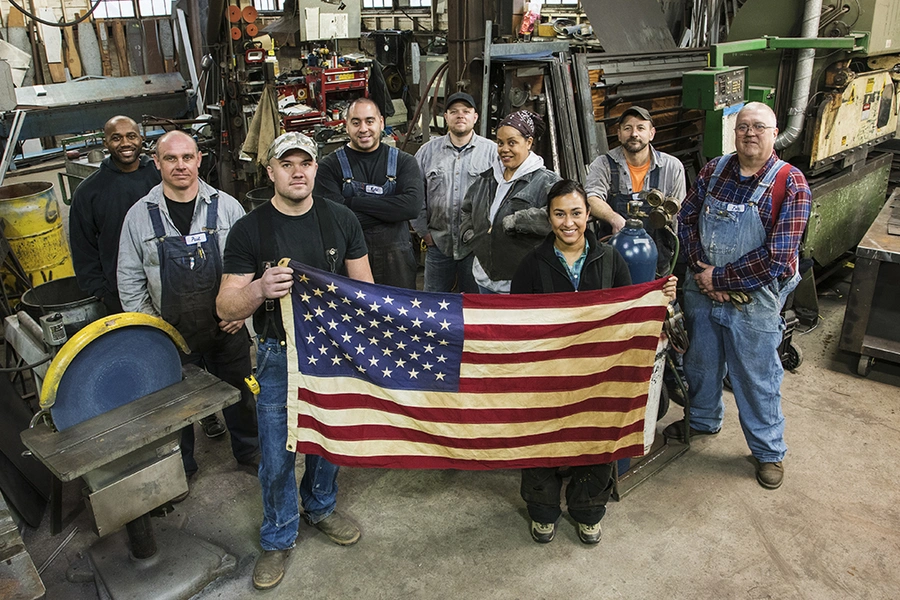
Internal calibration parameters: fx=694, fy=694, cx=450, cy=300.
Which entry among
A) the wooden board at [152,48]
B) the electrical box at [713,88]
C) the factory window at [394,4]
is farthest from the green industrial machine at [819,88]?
the wooden board at [152,48]

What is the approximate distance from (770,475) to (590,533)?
1.02 meters

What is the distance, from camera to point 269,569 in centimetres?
280

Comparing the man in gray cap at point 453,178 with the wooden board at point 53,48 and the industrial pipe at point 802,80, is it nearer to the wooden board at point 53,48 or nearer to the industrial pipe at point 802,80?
the industrial pipe at point 802,80

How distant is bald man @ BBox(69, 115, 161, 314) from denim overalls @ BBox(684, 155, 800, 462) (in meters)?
2.79

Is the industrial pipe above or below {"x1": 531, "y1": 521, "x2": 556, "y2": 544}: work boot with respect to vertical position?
above

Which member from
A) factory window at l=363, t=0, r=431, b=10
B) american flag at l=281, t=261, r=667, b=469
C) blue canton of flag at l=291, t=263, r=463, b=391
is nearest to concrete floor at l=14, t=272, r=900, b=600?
american flag at l=281, t=261, r=667, b=469

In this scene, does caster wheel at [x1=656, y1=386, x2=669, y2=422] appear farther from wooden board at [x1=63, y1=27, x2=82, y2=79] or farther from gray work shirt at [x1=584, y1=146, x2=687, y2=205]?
wooden board at [x1=63, y1=27, x2=82, y2=79]

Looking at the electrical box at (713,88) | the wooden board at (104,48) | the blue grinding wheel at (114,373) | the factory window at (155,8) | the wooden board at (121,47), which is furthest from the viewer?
the factory window at (155,8)

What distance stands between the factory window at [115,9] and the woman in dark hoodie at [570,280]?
12816mm

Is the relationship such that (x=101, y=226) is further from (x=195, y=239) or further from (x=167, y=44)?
(x=167, y=44)

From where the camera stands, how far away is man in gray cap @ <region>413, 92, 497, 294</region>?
3850mm

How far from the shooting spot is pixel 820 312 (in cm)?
536

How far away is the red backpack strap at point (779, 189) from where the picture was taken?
10.1 feet

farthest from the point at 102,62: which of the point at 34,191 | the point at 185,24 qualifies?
the point at 34,191
